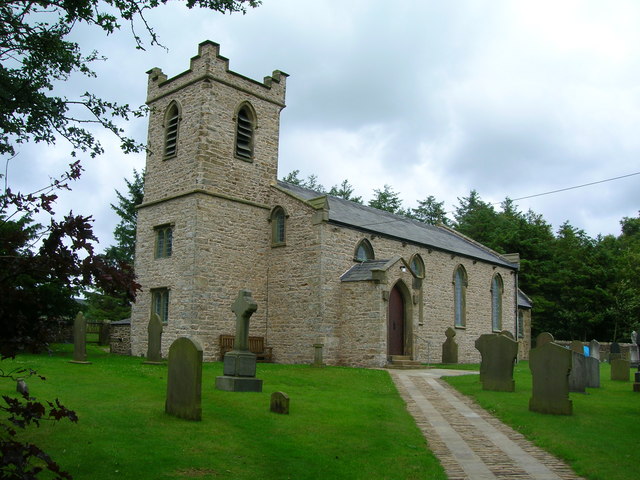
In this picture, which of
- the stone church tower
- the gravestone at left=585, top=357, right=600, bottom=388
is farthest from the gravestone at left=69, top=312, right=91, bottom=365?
the gravestone at left=585, top=357, right=600, bottom=388

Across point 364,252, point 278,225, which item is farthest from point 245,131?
point 364,252

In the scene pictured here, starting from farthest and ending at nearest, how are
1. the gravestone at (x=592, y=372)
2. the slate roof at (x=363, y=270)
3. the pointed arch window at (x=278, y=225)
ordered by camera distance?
the pointed arch window at (x=278, y=225) → the slate roof at (x=363, y=270) → the gravestone at (x=592, y=372)

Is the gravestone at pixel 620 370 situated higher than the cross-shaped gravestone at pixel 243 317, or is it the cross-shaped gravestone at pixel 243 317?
the cross-shaped gravestone at pixel 243 317

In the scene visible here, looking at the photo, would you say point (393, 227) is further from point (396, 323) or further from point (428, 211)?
point (428, 211)

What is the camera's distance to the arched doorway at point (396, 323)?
2481cm

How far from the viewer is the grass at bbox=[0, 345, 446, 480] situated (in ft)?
23.6

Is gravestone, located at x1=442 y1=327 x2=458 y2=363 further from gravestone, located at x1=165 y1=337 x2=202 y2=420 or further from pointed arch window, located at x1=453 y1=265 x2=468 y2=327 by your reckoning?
gravestone, located at x1=165 y1=337 x2=202 y2=420

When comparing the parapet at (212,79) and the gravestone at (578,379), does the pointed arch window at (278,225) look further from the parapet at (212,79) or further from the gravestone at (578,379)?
the gravestone at (578,379)

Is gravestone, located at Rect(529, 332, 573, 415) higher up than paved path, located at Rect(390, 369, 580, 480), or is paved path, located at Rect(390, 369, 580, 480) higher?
gravestone, located at Rect(529, 332, 573, 415)

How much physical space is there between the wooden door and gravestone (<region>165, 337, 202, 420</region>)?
50.6 ft

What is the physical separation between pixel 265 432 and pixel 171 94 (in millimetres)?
19430

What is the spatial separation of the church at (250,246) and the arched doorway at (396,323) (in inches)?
1.9

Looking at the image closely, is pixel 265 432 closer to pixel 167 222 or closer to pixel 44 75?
pixel 44 75

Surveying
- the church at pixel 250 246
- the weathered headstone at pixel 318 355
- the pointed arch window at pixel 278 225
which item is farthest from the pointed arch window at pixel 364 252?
the weathered headstone at pixel 318 355
